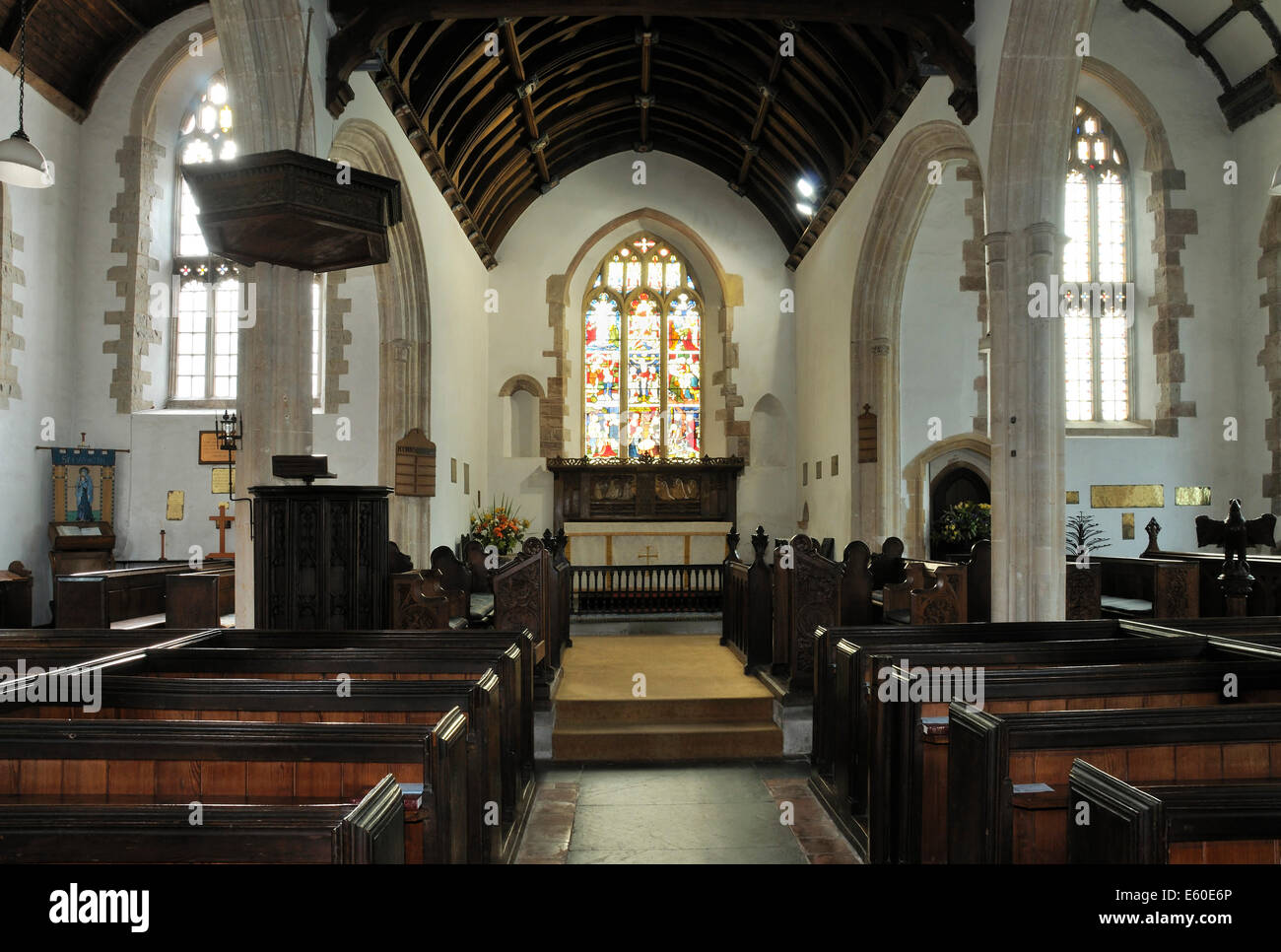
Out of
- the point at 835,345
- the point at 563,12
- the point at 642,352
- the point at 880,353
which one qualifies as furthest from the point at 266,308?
the point at 642,352

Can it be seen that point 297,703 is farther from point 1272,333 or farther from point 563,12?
point 1272,333

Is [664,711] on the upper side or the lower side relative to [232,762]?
lower

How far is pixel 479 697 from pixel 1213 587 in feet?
20.0

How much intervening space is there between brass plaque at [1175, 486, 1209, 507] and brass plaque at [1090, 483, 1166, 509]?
18cm

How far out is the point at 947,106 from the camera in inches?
287

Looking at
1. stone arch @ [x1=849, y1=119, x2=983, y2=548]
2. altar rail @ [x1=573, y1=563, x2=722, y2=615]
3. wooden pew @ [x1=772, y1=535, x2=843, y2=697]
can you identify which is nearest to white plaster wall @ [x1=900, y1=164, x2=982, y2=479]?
stone arch @ [x1=849, y1=119, x2=983, y2=548]

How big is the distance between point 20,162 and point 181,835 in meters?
5.50

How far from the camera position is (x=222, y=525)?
30.4 ft

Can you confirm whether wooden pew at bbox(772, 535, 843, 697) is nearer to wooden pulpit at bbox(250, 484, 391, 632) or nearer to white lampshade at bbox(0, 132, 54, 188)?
wooden pulpit at bbox(250, 484, 391, 632)

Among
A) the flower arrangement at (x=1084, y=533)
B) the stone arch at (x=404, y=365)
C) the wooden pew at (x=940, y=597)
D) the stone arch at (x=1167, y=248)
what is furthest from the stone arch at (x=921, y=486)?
the stone arch at (x=404, y=365)

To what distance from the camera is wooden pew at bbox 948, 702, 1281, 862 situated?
223 centimetres
